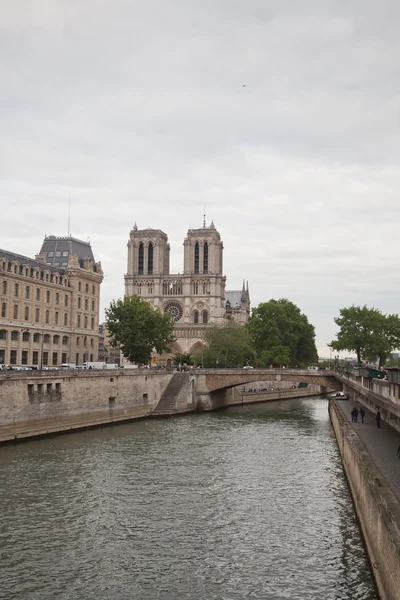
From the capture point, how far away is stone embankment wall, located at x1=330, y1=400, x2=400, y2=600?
16219 mm

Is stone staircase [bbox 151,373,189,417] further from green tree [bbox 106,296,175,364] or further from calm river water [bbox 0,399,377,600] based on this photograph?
calm river water [bbox 0,399,377,600]

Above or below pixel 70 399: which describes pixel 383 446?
below

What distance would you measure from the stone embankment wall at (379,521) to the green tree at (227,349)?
79894 mm

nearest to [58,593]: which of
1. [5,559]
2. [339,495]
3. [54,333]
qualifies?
[5,559]

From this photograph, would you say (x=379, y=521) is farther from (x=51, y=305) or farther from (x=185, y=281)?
(x=185, y=281)

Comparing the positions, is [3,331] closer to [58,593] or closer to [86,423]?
[86,423]

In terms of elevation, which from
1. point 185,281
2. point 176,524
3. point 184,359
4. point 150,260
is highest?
point 150,260

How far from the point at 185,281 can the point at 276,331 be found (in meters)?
50.3

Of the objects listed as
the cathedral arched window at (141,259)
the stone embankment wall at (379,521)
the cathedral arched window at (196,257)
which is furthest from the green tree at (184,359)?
the stone embankment wall at (379,521)

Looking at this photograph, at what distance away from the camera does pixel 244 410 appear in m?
79.2

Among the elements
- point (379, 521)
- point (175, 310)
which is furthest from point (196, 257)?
point (379, 521)

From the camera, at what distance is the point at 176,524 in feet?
83.3

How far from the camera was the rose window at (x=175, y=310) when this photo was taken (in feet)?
502

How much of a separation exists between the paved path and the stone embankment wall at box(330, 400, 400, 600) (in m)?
0.93
